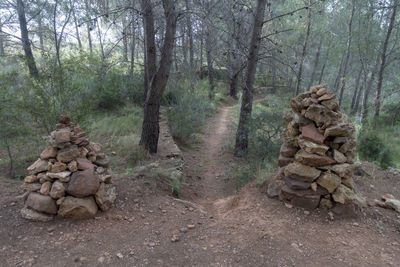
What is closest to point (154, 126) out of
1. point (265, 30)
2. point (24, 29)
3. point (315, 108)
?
point (315, 108)

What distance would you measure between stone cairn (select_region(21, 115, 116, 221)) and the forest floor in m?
0.14

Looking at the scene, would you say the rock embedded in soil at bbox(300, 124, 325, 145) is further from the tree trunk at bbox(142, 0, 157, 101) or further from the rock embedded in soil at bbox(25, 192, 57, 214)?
the tree trunk at bbox(142, 0, 157, 101)

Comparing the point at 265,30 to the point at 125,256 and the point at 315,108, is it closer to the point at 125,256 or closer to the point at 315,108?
the point at 315,108

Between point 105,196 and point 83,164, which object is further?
point 105,196

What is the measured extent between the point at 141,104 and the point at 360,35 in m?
12.8

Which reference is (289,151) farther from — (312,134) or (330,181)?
Answer: (330,181)

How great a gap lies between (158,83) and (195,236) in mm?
3836

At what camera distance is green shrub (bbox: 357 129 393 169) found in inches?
283

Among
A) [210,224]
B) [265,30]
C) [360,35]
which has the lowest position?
[210,224]

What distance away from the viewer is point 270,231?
10.3 ft

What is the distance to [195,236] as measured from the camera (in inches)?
124

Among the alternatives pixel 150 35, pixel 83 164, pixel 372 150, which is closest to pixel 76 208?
pixel 83 164

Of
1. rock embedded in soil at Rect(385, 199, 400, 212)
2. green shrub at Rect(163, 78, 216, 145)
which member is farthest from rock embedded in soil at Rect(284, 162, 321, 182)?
green shrub at Rect(163, 78, 216, 145)

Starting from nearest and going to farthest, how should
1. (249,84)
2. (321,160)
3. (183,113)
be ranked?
(321,160)
(249,84)
(183,113)
